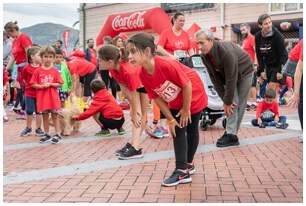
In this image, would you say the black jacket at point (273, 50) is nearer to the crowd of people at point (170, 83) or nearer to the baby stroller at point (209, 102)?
the crowd of people at point (170, 83)

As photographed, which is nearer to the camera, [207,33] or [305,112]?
[305,112]

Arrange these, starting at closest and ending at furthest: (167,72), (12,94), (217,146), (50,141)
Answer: (167,72)
(217,146)
(50,141)
(12,94)

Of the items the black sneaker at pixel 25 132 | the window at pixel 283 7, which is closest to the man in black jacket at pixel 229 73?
the black sneaker at pixel 25 132

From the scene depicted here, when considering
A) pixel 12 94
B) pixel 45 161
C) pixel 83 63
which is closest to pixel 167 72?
pixel 45 161

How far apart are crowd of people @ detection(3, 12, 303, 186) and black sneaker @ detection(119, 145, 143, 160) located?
0.01 m

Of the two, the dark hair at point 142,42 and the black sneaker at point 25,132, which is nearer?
the dark hair at point 142,42

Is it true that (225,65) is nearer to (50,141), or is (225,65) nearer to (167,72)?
(167,72)

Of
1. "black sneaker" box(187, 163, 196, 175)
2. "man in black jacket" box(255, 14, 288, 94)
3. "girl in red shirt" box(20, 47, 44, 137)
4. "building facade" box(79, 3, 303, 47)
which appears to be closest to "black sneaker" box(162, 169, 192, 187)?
"black sneaker" box(187, 163, 196, 175)

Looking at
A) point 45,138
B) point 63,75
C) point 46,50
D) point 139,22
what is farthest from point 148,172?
point 139,22

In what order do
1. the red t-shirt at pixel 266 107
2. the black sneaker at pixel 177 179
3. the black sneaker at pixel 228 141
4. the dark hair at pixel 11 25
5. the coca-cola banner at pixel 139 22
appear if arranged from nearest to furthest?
the black sneaker at pixel 177 179 → the black sneaker at pixel 228 141 → the red t-shirt at pixel 266 107 → the dark hair at pixel 11 25 → the coca-cola banner at pixel 139 22

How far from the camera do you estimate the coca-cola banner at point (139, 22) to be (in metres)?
18.8

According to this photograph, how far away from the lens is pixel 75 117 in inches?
269

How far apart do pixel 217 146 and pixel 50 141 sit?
7.65 feet

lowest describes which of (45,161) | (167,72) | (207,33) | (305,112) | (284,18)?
(45,161)
